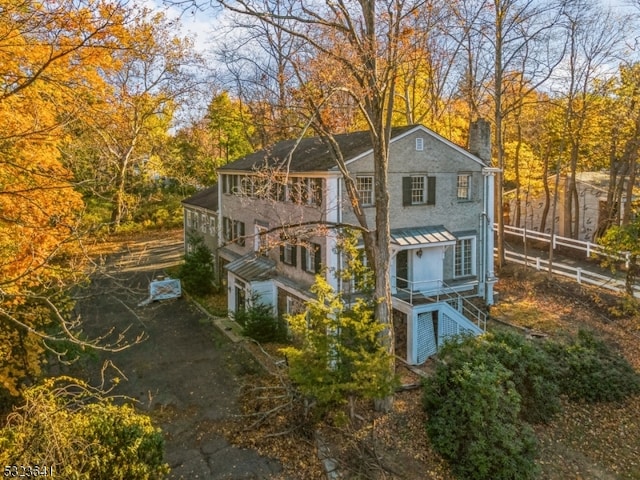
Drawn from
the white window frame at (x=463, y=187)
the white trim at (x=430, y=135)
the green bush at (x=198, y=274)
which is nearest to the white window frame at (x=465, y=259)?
the white window frame at (x=463, y=187)

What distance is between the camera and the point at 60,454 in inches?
247

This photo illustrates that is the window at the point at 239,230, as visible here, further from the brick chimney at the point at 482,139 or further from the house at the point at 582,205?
the house at the point at 582,205

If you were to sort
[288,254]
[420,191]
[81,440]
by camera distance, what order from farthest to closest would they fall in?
[288,254] < [420,191] < [81,440]

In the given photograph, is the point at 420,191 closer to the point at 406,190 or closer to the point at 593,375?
the point at 406,190

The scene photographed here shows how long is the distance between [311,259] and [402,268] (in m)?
3.46

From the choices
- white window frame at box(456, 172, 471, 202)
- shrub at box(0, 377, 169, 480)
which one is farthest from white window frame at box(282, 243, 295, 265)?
shrub at box(0, 377, 169, 480)

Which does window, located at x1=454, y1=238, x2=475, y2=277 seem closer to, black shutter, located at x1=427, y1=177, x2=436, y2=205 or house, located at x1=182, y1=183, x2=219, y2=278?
black shutter, located at x1=427, y1=177, x2=436, y2=205

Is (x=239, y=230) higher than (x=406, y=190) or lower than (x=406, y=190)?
lower

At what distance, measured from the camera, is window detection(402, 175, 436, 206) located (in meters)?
17.9

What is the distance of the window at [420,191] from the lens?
58.6 ft

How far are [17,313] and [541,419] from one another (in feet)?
43.4

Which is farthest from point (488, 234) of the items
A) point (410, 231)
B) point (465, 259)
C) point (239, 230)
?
point (239, 230)

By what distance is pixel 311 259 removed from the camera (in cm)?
1773

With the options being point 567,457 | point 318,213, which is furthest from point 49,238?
point 567,457
